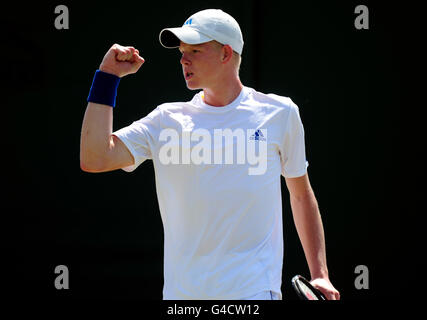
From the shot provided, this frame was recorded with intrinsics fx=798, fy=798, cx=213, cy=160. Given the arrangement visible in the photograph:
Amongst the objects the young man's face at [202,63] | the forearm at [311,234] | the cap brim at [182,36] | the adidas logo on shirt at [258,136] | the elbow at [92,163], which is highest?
the cap brim at [182,36]

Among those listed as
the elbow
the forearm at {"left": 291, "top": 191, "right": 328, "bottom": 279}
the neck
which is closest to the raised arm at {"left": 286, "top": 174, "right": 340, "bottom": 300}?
the forearm at {"left": 291, "top": 191, "right": 328, "bottom": 279}

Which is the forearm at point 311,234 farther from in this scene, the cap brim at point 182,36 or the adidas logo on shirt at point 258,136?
the cap brim at point 182,36

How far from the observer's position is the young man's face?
9.21ft

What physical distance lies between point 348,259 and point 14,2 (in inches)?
89.6

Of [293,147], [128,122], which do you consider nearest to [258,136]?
[293,147]

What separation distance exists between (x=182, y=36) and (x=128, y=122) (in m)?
1.65

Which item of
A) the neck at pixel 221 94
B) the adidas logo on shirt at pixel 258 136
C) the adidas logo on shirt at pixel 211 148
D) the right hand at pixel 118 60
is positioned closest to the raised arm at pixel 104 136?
the right hand at pixel 118 60

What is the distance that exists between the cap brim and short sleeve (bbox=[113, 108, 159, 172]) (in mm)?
283

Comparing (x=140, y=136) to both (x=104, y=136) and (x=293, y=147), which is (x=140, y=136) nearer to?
(x=104, y=136)

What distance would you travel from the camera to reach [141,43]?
436 centimetres

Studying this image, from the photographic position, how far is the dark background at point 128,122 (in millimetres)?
4281

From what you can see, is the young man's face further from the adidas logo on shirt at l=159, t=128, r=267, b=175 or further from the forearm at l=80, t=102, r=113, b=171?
the forearm at l=80, t=102, r=113, b=171

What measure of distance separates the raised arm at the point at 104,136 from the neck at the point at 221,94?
321mm

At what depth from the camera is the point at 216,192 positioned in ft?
8.86
